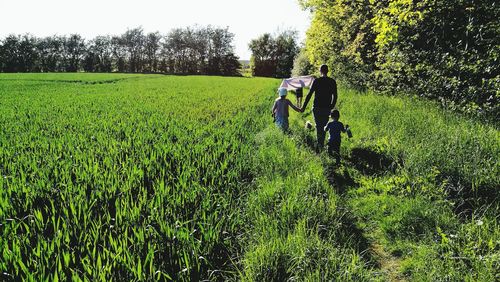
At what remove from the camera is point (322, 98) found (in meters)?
6.37

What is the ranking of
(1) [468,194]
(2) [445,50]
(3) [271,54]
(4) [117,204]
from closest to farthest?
(4) [117,204] < (1) [468,194] < (2) [445,50] < (3) [271,54]

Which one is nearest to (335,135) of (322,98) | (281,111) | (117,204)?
(322,98)

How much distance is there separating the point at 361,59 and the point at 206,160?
1289cm

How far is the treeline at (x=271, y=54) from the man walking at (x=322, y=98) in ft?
222

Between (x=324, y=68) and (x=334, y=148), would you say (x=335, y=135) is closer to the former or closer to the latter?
(x=334, y=148)

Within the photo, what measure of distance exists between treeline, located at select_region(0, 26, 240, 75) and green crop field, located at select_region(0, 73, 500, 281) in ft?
247

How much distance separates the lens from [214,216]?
3.16 meters

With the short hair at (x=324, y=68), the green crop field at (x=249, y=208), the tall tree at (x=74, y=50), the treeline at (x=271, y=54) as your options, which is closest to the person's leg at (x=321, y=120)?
the green crop field at (x=249, y=208)

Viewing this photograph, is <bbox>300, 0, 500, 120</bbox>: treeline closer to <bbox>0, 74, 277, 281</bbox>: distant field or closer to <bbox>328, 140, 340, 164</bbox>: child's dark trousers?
<bbox>328, 140, 340, 164</bbox>: child's dark trousers

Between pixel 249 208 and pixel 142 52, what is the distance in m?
89.2

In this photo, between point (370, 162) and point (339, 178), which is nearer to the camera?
point (339, 178)

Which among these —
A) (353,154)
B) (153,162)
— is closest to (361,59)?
(353,154)

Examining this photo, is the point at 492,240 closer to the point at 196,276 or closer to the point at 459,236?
the point at 459,236

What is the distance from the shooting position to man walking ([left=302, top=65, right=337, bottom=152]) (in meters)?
6.27
